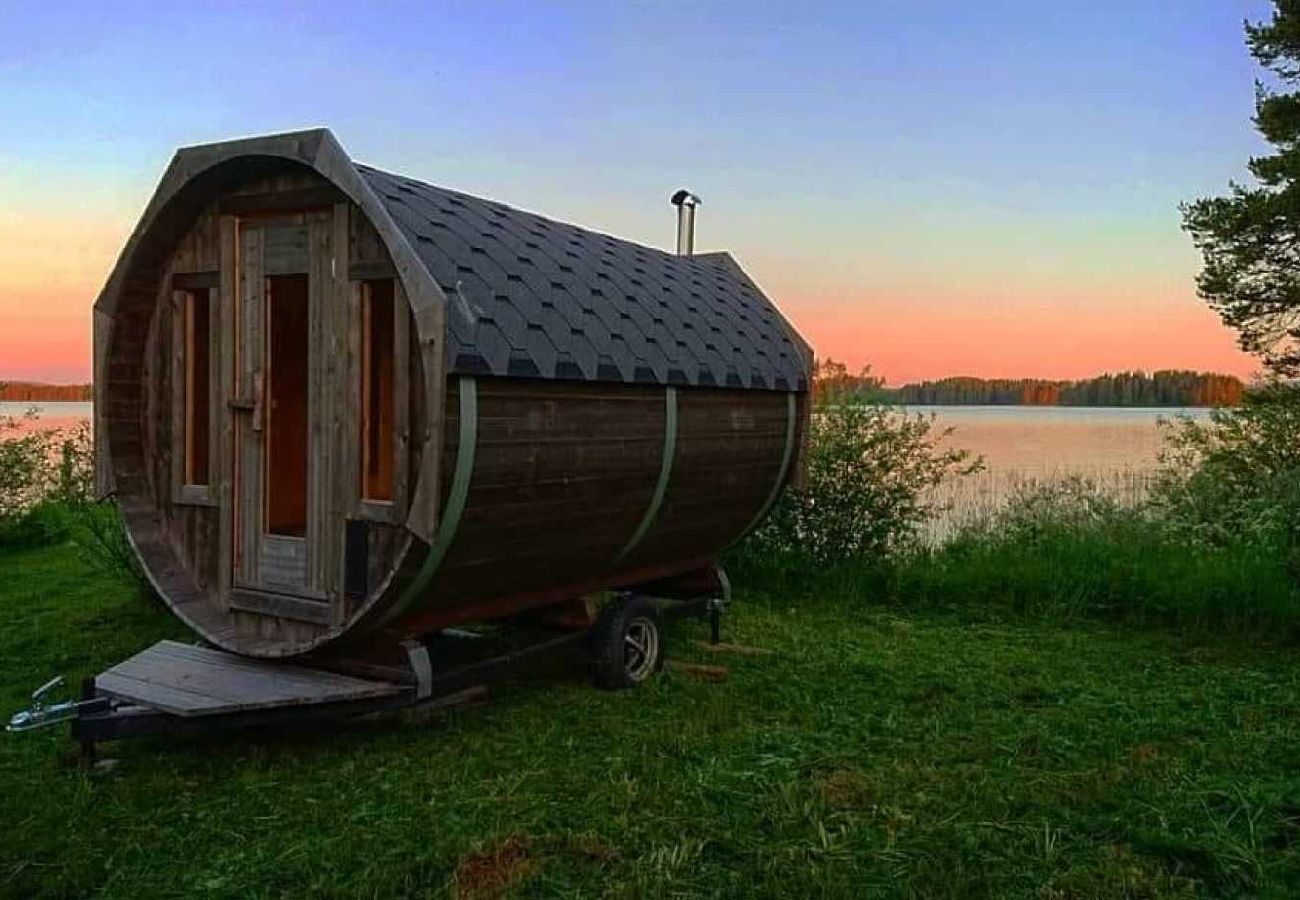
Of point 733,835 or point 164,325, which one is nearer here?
point 733,835

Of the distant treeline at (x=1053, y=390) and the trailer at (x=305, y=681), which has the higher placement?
the distant treeline at (x=1053, y=390)

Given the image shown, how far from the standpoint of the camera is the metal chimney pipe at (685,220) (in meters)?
8.38

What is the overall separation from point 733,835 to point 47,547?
1036 centimetres

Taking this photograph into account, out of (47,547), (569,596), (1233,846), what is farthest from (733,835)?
(47,547)

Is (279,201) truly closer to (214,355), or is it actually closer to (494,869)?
(214,355)

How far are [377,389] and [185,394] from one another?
0.97 metres

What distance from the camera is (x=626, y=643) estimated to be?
575 centimetres

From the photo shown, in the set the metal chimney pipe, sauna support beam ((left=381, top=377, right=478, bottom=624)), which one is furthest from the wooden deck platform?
the metal chimney pipe

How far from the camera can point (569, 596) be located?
5469 millimetres

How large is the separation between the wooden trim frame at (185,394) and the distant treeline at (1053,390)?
584 cm

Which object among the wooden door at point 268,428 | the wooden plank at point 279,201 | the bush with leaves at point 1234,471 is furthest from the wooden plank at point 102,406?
the bush with leaves at point 1234,471

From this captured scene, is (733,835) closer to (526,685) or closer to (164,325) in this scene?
(526,685)

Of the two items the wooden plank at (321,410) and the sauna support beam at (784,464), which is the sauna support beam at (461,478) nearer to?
the wooden plank at (321,410)

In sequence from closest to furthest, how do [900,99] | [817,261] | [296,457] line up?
[296,457] < [900,99] < [817,261]
